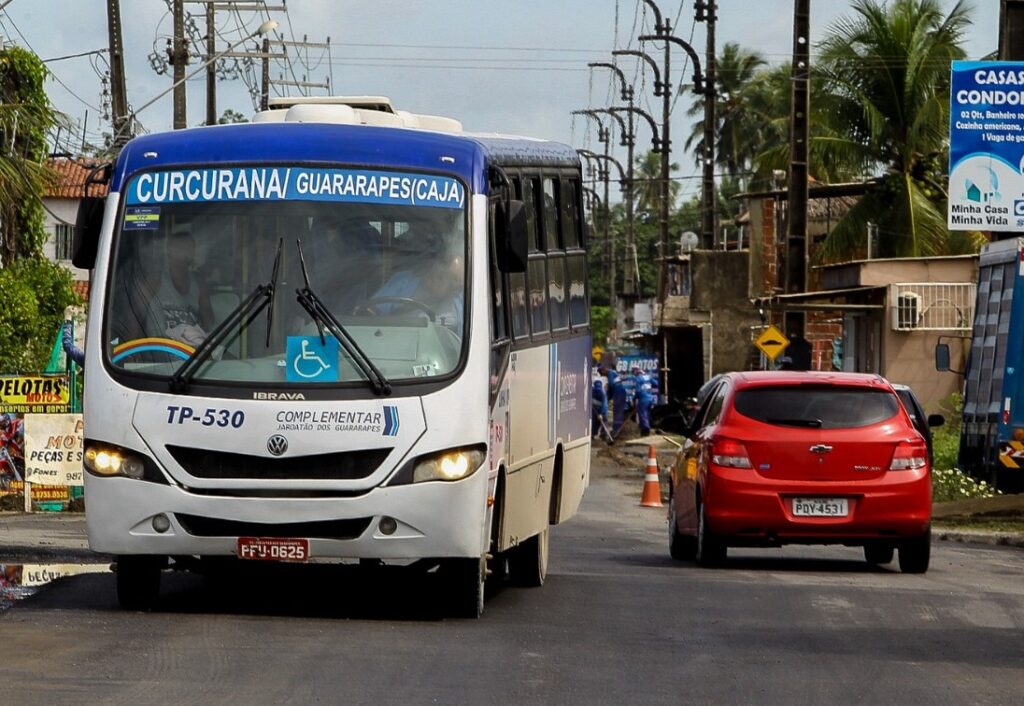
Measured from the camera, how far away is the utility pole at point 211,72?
4653 cm

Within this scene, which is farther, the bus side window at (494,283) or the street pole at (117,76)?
the street pole at (117,76)

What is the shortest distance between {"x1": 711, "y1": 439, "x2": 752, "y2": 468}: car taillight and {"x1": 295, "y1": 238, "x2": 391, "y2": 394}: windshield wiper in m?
5.70

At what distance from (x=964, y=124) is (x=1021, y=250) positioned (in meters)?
5.20

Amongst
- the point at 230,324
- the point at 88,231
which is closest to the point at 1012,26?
the point at 88,231

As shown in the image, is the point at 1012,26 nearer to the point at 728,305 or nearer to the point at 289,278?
the point at 289,278

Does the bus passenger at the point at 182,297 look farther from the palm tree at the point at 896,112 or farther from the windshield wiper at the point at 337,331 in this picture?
the palm tree at the point at 896,112

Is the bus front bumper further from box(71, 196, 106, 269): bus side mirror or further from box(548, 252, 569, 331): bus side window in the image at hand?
box(548, 252, 569, 331): bus side window

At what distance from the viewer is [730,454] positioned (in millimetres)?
16375

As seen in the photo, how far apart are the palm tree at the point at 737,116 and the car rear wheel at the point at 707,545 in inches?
2966

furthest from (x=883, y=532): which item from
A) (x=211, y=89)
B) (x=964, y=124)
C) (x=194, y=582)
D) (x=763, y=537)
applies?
(x=211, y=89)

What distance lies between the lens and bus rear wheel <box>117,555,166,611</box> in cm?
1166

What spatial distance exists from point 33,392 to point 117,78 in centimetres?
796

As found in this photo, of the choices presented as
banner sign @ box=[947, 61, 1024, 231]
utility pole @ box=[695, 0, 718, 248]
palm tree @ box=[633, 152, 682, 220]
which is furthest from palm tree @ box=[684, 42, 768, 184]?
banner sign @ box=[947, 61, 1024, 231]

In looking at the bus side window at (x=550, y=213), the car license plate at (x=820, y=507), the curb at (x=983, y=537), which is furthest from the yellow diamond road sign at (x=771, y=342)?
the bus side window at (x=550, y=213)
